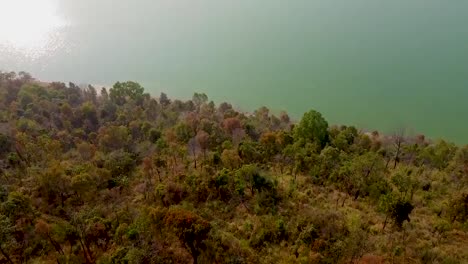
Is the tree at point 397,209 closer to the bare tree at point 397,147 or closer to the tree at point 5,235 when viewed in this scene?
the bare tree at point 397,147

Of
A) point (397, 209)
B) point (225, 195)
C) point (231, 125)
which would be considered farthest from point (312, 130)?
point (397, 209)

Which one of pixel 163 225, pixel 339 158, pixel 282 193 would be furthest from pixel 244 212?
pixel 339 158

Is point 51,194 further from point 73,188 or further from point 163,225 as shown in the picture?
point 163,225

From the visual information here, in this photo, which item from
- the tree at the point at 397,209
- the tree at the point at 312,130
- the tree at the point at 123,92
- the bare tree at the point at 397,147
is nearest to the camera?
the tree at the point at 397,209

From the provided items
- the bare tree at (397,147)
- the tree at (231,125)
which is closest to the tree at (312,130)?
the bare tree at (397,147)

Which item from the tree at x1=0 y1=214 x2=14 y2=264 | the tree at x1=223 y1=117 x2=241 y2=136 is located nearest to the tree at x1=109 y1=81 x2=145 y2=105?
the tree at x1=223 y1=117 x2=241 y2=136

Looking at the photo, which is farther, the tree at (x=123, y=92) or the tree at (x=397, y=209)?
the tree at (x=123, y=92)

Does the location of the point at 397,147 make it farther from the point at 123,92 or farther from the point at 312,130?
the point at 123,92
